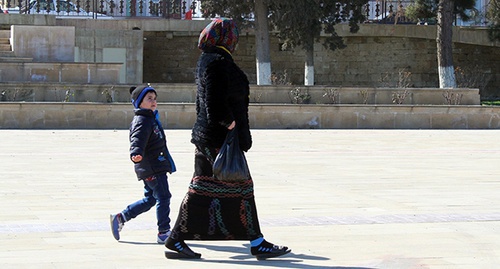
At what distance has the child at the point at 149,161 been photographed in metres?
7.05

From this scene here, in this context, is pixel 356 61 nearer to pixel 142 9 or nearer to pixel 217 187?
pixel 142 9

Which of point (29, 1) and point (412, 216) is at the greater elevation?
point (29, 1)

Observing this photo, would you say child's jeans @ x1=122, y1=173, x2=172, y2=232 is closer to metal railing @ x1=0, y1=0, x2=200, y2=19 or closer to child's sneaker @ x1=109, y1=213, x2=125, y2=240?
child's sneaker @ x1=109, y1=213, x2=125, y2=240

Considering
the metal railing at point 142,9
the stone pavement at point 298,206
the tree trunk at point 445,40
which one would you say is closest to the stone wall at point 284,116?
the stone pavement at point 298,206

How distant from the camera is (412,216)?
8.56 m

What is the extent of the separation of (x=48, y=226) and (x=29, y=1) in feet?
97.6

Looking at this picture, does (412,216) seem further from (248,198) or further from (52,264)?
(52,264)

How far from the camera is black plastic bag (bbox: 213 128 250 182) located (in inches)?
246

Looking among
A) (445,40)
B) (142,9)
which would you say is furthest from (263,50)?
(142,9)

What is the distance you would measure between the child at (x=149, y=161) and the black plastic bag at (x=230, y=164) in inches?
35.4

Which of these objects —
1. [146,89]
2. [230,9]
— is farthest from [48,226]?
[230,9]

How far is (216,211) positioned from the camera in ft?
21.1

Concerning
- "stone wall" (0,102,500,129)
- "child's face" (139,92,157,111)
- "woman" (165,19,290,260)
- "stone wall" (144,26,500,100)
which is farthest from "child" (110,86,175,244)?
"stone wall" (144,26,500,100)

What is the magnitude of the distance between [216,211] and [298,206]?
2.90 meters
